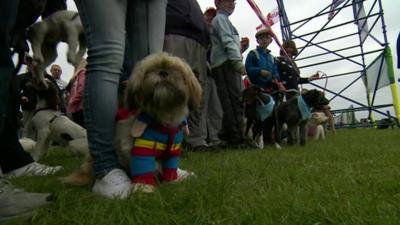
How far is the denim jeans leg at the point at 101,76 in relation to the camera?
200 centimetres

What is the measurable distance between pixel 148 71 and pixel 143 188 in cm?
65

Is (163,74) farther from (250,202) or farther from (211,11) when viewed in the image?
(211,11)

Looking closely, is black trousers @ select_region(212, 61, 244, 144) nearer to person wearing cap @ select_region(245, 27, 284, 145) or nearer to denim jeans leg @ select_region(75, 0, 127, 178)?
person wearing cap @ select_region(245, 27, 284, 145)

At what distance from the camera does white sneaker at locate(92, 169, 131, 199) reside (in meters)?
1.89

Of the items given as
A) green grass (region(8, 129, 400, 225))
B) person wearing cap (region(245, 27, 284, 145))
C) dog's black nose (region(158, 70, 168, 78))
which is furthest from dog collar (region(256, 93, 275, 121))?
dog's black nose (region(158, 70, 168, 78))

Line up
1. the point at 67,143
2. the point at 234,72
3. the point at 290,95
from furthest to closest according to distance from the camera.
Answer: the point at 290,95 < the point at 234,72 < the point at 67,143

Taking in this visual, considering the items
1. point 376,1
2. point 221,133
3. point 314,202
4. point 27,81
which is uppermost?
point 376,1

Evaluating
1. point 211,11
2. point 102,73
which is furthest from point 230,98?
point 102,73

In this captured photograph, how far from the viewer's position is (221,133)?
5.71m

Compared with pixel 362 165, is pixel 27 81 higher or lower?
higher

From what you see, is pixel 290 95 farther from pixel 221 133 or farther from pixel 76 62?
pixel 76 62

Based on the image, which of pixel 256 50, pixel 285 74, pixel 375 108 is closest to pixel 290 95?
pixel 285 74

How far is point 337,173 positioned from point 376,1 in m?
11.2

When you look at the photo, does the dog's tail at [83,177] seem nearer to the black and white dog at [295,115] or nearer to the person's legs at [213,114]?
the person's legs at [213,114]
